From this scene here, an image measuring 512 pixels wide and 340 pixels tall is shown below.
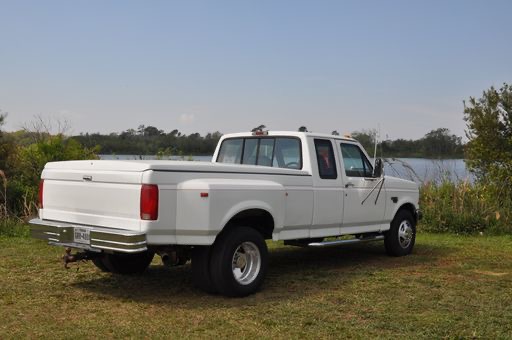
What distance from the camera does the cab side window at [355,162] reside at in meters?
8.31

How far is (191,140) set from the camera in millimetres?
14922

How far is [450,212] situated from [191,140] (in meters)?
6.36

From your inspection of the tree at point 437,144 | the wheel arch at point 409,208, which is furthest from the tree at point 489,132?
the wheel arch at point 409,208

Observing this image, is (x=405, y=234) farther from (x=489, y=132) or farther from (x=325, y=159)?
(x=489, y=132)

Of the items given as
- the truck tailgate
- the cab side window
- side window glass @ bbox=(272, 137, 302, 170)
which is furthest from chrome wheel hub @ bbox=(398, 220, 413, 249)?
the truck tailgate

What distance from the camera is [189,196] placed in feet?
19.4

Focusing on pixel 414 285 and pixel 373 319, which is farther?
pixel 414 285

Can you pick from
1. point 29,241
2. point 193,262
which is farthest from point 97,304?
point 29,241

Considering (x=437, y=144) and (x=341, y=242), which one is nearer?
(x=341, y=242)

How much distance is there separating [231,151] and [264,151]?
596 millimetres

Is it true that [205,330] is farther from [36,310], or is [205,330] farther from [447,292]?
[447,292]

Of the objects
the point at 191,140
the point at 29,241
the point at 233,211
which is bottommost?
the point at 29,241

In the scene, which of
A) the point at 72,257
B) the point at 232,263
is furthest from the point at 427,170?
the point at 72,257

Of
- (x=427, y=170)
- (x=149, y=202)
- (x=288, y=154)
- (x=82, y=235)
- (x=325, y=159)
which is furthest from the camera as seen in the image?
(x=427, y=170)
